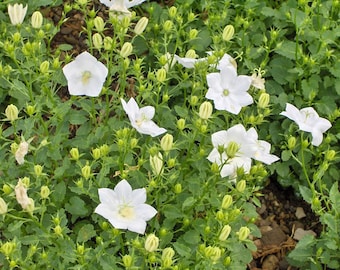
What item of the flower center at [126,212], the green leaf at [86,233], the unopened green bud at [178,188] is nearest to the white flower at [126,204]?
the flower center at [126,212]

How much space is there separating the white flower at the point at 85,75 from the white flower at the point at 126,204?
20.1 inches

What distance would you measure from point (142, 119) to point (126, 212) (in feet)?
1.50

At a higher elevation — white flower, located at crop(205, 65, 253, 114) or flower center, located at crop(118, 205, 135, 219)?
white flower, located at crop(205, 65, 253, 114)

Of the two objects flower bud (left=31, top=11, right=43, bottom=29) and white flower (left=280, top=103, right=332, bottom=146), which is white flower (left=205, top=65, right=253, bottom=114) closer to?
white flower (left=280, top=103, right=332, bottom=146)

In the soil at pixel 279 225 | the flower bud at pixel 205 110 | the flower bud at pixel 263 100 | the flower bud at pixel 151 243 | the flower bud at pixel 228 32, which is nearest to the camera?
the flower bud at pixel 151 243

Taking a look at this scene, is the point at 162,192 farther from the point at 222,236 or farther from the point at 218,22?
the point at 218,22

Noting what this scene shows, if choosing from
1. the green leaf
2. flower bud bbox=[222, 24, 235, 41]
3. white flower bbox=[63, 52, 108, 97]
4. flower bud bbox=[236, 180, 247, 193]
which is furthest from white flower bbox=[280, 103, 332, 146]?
the green leaf

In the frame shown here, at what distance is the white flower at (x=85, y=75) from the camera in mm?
3158

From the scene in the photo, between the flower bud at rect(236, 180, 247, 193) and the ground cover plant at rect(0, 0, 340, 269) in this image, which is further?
the flower bud at rect(236, 180, 247, 193)

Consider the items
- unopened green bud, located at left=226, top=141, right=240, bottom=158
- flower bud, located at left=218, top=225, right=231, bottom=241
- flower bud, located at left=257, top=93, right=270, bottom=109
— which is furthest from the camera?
flower bud, located at left=257, top=93, right=270, bottom=109

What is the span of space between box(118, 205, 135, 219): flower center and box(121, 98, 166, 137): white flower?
0.36 meters

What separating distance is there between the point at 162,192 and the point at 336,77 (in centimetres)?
135

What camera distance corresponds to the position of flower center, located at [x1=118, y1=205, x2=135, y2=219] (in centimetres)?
285

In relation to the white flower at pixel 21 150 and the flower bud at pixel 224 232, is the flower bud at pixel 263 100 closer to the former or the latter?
the flower bud at pixel 224 232
